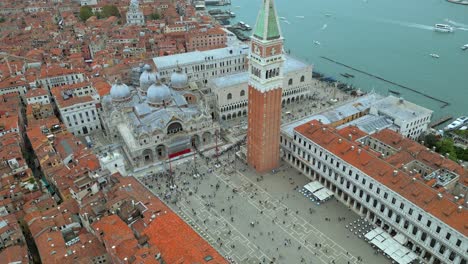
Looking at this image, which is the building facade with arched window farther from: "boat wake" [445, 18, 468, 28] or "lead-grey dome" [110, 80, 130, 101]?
"boat wake" [445, 18, 468, 28]

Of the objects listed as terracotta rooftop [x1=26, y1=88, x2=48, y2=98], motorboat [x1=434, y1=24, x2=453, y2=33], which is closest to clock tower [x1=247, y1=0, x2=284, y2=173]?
terracotta rooftop [x1=26, y1=88, x2=48, y2=98]

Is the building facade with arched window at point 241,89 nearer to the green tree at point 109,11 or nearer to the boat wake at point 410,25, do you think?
the boat wake at point 410,25

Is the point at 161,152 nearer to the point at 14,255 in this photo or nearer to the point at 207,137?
the point at 207,137

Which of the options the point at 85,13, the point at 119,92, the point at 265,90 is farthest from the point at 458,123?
the point at 85,13

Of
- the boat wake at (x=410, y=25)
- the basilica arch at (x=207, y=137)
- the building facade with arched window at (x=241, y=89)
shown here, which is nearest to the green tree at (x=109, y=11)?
the building facade with arched window at (x=241, y=89)

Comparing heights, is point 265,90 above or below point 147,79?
above
